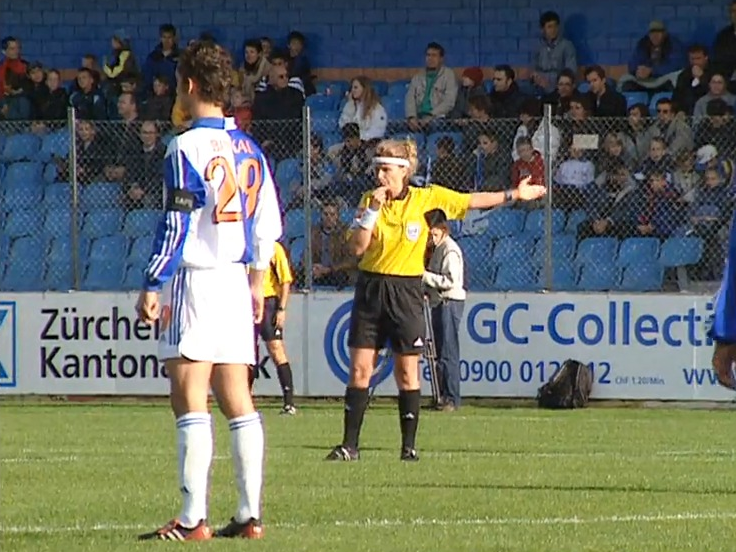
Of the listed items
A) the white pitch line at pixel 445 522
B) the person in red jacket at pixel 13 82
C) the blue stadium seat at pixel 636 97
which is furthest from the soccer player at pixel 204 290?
the person in red jacket at pixel 13 82

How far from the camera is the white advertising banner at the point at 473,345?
20.3 metres

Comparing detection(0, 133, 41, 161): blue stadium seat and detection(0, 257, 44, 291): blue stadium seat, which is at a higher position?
detection(0, 133, 41, 161): blue stadium seat

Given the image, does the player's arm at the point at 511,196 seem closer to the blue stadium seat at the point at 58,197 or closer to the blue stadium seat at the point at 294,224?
the blue stadium seat at the point at 294,224

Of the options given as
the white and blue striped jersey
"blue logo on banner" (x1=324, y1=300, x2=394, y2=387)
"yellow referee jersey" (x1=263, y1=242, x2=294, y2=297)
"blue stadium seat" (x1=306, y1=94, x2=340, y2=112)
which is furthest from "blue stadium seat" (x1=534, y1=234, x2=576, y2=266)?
the white and blue striped jersey

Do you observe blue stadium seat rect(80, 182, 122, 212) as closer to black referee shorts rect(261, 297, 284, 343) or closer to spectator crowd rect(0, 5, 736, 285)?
spectator crowd rect(0, 5, 736, 285)

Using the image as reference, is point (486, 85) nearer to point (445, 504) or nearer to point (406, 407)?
point (406, 407)

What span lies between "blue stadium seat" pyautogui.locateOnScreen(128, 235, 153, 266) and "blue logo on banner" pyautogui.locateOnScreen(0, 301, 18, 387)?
1473mm

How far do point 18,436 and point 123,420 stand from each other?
2.38m

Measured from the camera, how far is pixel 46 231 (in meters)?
22.4

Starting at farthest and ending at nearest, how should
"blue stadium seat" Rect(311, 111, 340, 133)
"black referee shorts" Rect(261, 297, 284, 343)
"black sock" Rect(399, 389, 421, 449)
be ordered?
"blue stadium seat" Rect(311, 111, 340, 133), "black referee shorts" Rect(261, 297, 284, 343), "black sock" Rect(399, 389, 421, 449)

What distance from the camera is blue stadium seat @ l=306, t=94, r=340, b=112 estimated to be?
83.3ft

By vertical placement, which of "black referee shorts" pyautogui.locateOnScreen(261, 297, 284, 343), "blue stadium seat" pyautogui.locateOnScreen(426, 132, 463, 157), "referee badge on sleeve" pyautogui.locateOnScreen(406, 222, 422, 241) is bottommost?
"black referee shorts" pyautogui.locateOnScreen(261, 297, 284, 343)

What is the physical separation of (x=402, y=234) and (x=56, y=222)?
31.5 ft

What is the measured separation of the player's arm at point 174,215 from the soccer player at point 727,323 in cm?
380
